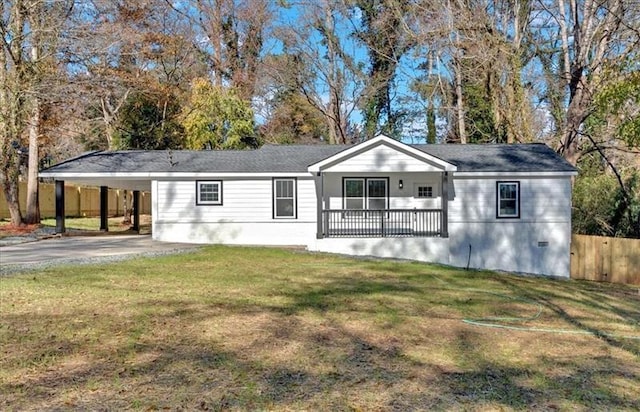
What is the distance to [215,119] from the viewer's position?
2453 cm

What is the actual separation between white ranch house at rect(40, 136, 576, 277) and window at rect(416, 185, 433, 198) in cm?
3

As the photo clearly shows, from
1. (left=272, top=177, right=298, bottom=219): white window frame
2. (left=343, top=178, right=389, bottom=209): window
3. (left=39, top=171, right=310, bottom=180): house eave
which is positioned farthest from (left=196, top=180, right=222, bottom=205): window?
(left=343, top=178, right=389, bottom=209): window

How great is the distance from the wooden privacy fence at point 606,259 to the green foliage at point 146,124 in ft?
64.2

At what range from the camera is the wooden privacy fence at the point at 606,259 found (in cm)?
1349

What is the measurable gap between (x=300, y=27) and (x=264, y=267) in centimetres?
2249

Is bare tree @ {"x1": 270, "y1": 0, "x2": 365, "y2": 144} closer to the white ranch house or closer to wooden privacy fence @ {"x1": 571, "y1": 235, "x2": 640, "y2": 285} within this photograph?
the white ranch house

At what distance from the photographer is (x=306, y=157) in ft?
56.4

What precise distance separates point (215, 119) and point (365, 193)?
1147 centimetres

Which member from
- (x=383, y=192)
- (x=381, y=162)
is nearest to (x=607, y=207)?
(x=383, y=192)

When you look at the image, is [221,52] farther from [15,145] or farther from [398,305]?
[398,305]

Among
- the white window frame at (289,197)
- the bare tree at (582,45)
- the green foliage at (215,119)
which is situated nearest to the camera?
the white window frame at (289,197)

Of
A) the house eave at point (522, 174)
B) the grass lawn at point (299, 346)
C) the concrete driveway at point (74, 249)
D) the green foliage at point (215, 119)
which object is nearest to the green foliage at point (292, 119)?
the green foliage at point (215, 119)

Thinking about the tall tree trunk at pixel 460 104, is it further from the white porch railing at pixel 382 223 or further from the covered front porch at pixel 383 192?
the white porch railing at pixel 382 223

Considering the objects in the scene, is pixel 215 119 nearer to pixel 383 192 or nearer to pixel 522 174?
pixel 383 192
